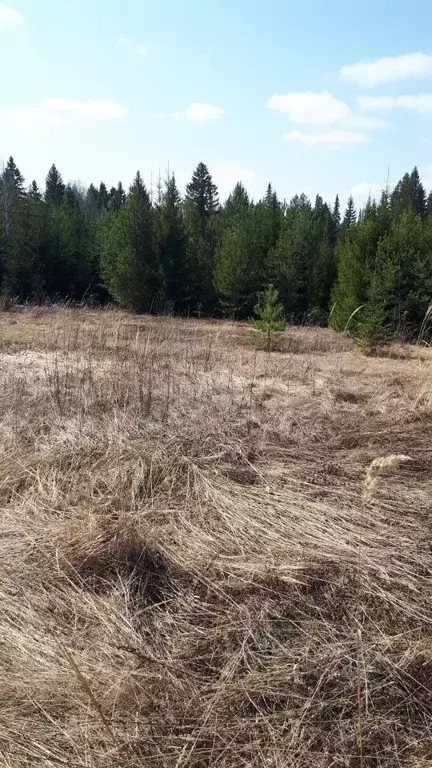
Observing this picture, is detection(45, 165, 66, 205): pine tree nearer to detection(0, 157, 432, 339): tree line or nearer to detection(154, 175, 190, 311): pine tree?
detection(0, 157, 432, 339): tree line

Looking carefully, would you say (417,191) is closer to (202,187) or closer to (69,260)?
(202,187)

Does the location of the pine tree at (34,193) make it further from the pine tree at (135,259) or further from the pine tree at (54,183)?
the pine tree at (135,259)

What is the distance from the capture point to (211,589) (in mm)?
2633

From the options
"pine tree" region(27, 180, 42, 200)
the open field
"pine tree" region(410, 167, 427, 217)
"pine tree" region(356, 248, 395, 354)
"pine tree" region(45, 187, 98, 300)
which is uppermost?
"pine tree" region(410, 167, 427, 217)

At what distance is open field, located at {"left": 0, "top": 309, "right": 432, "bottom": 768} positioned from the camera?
1.88m

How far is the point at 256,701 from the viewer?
2.00m

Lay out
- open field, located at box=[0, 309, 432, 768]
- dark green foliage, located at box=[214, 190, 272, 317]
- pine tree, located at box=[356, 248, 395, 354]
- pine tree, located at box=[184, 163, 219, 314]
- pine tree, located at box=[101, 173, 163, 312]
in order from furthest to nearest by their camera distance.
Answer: pine tree, located at box=[184, 163, 219, 314] < pine tree, located at box=[101, 173, 163, 312] < dark green foliage, located at box=[214, 190, 272, 317] < pine tree, located at box=[356, 248, 395, 354] < open field, located at box=[0, 309, 432, 768]


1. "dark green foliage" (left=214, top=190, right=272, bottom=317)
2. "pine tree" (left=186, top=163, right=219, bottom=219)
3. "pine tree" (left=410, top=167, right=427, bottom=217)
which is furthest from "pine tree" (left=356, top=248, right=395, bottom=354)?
"pine tree" (left=410, top=167, right=427, bottom=217)

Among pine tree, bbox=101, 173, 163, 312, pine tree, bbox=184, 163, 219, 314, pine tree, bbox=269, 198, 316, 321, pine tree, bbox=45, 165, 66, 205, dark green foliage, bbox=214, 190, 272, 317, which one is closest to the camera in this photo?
pine tree, bbox=269, 198, 316, 321

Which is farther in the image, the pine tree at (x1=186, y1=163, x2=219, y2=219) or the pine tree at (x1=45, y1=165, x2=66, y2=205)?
the pine tree at (x1=45, y1=165, x2=66, y2=205)

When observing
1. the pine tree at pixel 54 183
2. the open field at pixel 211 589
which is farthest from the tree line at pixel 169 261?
the pine tree at pixel 54 183

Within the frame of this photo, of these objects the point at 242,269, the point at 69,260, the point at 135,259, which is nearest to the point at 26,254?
the point at 69,260

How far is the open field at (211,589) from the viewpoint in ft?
6.15

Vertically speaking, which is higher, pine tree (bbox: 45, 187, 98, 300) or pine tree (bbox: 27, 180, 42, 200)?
pine tree (bbox: 27, 180, 42, 200)
